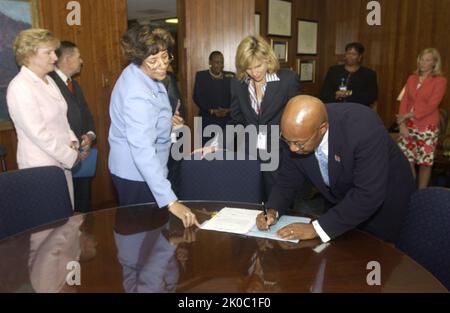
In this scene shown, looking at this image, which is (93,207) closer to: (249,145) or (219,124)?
(219,124)

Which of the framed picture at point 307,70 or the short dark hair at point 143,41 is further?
the framed picture at point 307,70

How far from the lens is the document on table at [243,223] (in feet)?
5.61

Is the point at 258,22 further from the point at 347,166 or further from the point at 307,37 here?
the point at 347,166

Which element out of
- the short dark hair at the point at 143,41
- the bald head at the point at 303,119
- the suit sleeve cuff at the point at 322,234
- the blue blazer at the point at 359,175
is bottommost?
the suit sleeve cuff at the point at 322,234

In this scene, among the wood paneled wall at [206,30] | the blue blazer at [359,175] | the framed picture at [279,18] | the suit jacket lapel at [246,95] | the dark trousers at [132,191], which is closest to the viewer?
the blue blazer at [359,175]

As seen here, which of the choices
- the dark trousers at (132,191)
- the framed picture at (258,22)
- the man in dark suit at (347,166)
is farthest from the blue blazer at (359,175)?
the framed picture at (258,22)

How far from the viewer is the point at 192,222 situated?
1.81 m

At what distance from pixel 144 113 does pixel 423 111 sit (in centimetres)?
355

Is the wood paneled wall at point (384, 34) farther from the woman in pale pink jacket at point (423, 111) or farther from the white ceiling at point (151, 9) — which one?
the white ceiling at point (151, 9)

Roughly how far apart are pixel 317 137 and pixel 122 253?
0.82m

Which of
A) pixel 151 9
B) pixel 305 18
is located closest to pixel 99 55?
pixel 305 18

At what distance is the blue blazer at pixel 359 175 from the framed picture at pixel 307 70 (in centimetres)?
526

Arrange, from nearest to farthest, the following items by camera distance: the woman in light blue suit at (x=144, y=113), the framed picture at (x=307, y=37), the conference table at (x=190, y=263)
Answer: the conference table at (x=190, y=263), the woman in light blue suit at (x=144, y=113), the framed picture at (x=307, y=37)
